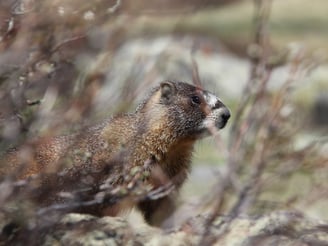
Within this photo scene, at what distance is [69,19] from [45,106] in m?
0.54

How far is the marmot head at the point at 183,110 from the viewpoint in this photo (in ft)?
18.3

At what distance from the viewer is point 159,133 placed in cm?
568

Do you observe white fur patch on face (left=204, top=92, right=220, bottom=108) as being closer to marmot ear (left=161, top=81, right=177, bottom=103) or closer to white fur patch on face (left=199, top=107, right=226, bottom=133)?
white fur patch on face (left=199, top=107, right=226, bottom=133)

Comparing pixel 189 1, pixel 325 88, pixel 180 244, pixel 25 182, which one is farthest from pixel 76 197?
pixel 325 88

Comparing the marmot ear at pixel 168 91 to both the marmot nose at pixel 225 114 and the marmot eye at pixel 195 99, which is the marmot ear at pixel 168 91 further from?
the marmot nose at pixel 225 114

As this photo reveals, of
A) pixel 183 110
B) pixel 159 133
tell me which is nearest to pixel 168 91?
pixel 183 110

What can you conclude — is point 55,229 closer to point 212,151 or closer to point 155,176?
point 155,176

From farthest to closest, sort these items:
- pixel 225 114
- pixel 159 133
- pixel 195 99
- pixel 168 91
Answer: pixel 168 91 → pixel 195 99 → pixel 159 133 → pixel 225 114

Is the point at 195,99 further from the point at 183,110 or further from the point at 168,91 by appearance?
the point at 168,91

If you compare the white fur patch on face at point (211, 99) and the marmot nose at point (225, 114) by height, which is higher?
the white fur patch on face at point (211, 99)

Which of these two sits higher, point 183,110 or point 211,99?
point 211,99

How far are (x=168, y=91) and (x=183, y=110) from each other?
170mm

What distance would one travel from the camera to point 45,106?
4504 mm

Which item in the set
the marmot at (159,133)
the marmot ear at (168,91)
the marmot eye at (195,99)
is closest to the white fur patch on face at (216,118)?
the marmot at (159,133)
